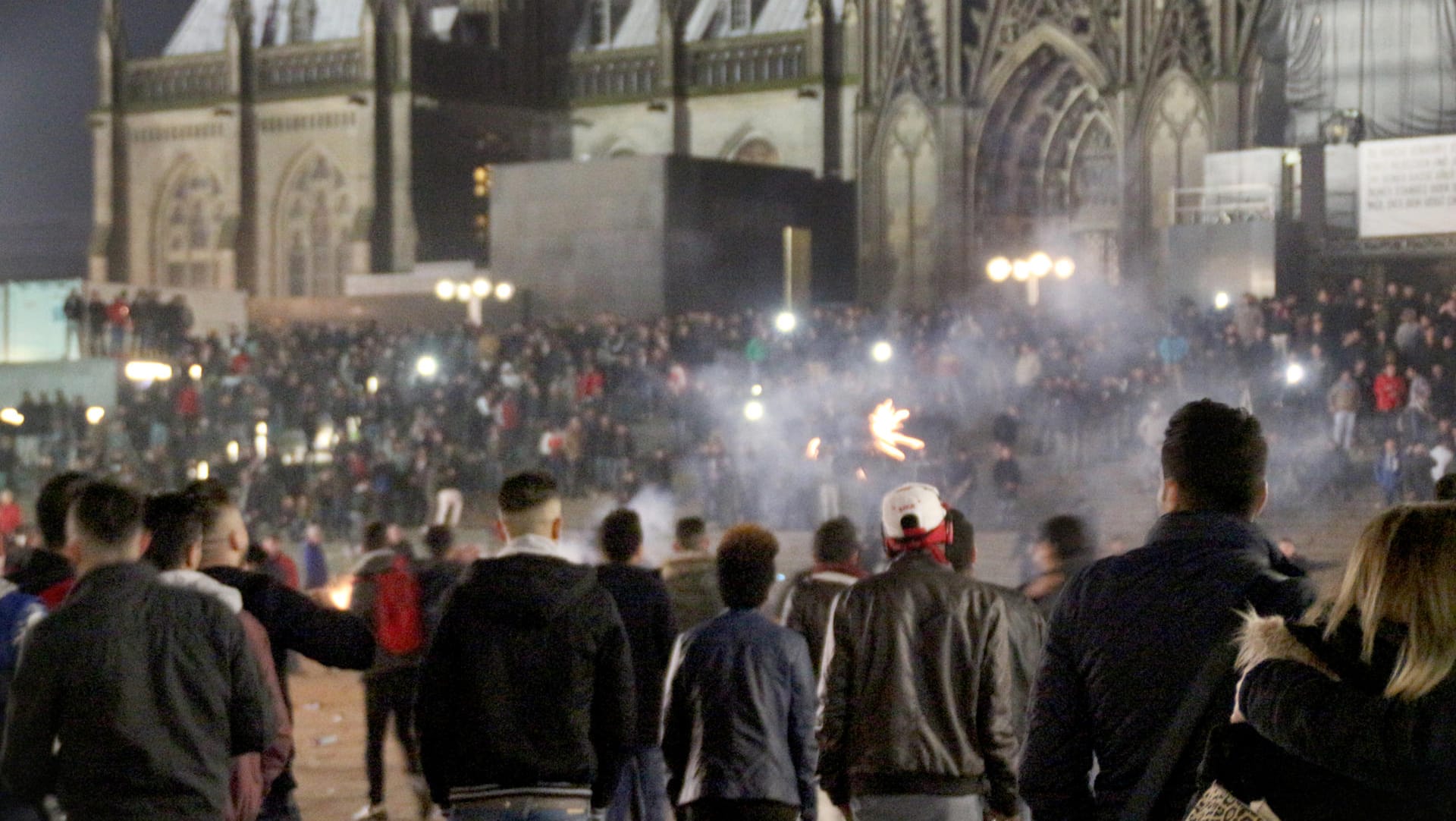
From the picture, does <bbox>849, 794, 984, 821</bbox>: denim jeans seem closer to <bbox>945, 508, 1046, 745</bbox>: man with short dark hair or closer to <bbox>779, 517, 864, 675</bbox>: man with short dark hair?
<bbox>945, 508, 1046, 745</bbox>: man with short dark hair

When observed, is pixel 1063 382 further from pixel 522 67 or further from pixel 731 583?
pixel 522 67

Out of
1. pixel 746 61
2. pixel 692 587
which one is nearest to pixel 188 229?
pixel 746 61

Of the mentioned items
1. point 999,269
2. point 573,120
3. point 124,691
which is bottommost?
point 124,691

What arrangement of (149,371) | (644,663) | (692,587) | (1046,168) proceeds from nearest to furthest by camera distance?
(644,663) → (692,587) → (149,371) → (1046,168)

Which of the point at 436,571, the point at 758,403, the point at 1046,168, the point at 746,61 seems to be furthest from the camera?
the point at 746,61

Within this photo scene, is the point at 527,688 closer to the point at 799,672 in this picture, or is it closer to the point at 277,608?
the point at 277,608

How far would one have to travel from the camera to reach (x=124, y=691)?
15.0ft

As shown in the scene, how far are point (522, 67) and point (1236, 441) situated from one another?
4647 cm

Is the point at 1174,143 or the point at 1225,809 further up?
the point at 1174,143

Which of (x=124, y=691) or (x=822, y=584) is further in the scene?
(x=822, y=584)

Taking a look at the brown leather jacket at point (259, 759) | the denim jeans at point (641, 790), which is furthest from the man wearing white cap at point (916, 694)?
the denim jeans at point (641, 790)

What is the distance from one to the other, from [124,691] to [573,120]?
45.4 m

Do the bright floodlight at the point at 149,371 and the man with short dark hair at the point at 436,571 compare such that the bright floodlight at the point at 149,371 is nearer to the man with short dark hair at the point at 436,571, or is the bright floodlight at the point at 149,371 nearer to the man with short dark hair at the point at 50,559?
the man with short dark hair at the point at 436,571

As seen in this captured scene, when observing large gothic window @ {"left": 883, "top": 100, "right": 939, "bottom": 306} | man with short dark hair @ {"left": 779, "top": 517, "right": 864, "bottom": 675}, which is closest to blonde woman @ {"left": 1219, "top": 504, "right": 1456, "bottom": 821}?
man with short dark hair @ {"left": 779, "top": 517, "right": 864, "bottom": 675}
